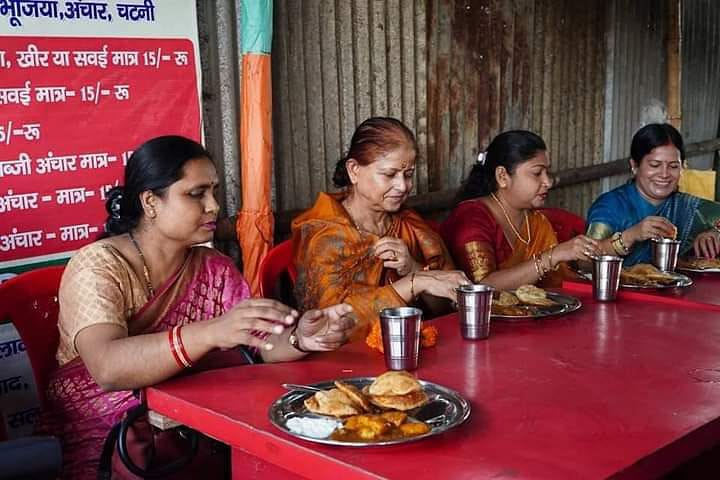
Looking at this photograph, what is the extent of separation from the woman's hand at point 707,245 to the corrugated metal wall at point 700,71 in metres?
4.36

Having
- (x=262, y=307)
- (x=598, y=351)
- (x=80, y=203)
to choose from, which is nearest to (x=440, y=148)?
(x=80, y=203)

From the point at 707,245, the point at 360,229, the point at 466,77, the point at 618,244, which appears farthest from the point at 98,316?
the point at 466,77

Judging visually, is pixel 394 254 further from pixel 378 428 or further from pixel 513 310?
pixel 378 428

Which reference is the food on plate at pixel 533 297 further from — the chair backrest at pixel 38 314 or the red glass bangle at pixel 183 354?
the chair backrest at pixel 38 314

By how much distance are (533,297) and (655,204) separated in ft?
5.32

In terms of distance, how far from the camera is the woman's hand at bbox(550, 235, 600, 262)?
3.40 metres

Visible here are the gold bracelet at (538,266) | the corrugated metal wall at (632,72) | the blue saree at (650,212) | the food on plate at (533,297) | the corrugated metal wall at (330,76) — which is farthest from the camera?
the corrugated metal wall at (632,72)

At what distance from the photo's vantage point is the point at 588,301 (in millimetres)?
3283

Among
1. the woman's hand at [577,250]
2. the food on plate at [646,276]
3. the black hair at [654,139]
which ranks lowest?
the food on plate at [646,276]

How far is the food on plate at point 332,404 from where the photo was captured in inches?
75.9

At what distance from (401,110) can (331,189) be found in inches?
28.9

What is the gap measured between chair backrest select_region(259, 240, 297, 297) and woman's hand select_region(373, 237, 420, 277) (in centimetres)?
45

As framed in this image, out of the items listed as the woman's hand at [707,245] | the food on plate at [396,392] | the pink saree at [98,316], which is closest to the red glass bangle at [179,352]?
the pink saree at [98,316]

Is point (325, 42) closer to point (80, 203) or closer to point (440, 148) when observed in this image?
point (440, 148)
